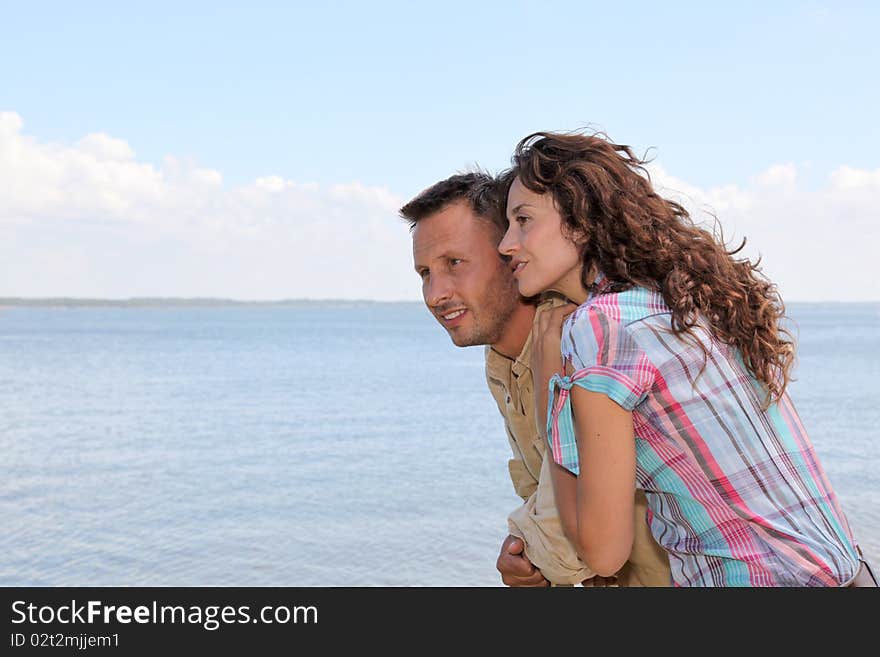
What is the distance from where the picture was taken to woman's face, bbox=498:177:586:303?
93.5 inches

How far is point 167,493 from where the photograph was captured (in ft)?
54.2

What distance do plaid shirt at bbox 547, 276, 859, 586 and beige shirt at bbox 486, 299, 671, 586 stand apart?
37cm

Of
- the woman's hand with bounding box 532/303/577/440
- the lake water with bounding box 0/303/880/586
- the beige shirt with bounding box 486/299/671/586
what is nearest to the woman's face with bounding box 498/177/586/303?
the woman's hand with bounding box 532/303/577/440

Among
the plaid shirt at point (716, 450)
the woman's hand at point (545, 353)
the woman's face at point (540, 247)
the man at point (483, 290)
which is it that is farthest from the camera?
the man at point (483, 290)

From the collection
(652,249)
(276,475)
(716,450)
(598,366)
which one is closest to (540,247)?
(652,249)

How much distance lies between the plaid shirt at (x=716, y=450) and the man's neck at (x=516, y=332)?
0.91m

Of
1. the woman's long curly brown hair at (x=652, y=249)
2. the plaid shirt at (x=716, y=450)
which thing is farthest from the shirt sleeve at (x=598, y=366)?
the woman's long curly brown hair at (x=652, y=249)

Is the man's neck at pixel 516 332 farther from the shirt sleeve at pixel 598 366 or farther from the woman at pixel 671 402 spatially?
the shirt sleeve at pixel 598 366

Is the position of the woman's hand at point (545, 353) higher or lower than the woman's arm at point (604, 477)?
higher

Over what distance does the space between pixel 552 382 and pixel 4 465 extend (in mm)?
18900

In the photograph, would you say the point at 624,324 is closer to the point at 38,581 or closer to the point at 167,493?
the point at 38,581

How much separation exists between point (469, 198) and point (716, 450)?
136 centimetres

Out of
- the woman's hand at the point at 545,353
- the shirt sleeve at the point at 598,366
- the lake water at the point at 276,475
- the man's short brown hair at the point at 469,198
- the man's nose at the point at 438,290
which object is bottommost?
the shirt sleeve at the point at 598,366

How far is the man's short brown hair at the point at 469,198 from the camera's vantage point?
310 cm
